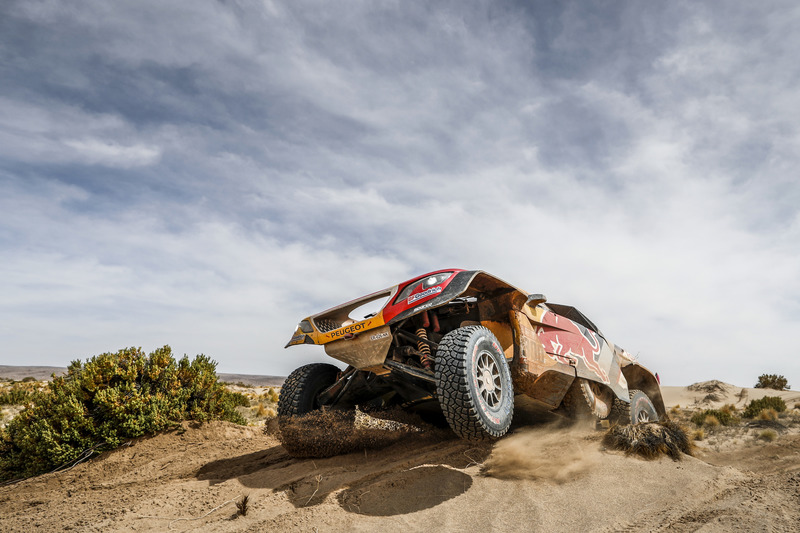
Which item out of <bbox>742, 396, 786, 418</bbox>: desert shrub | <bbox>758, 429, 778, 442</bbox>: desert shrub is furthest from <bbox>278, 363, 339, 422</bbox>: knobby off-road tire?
<bbox>742, 396, 786, 418</bbox>: desert shrub

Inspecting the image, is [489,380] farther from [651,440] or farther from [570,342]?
[651,440]

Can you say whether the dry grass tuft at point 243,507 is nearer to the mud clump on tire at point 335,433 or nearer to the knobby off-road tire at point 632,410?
the mud clump on tire at point 335,433

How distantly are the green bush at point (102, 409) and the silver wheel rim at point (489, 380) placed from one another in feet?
16.9

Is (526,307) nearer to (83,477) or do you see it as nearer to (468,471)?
(468,471)

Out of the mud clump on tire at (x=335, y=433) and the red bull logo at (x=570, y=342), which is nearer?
the mud clump on tire at (x=335, y=433)

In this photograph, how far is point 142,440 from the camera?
6.88m

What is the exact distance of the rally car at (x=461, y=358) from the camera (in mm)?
4207

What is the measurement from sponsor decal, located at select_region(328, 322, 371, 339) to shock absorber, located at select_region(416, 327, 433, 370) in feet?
1.97

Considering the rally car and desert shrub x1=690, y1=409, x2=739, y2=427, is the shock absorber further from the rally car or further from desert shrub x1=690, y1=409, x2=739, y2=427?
desert shrub x1=690, y1=409, x2=739, y2=427

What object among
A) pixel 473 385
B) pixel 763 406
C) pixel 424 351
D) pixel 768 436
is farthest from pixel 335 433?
pixel 763 406

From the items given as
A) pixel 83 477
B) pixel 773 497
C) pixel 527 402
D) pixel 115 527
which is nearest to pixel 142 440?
pixel 83 477

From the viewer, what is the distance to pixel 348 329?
15.9 ft

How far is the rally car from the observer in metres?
4.21

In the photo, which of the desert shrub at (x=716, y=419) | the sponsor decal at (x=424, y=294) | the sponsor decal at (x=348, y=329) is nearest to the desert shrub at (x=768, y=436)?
the desert shrub at (x=716, y=419)
